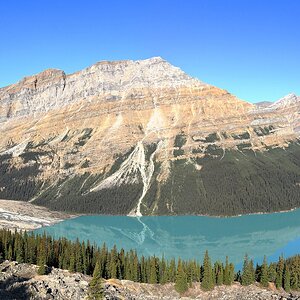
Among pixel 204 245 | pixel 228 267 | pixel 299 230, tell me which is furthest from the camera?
pixel 299 230

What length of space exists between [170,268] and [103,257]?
45.9 ft

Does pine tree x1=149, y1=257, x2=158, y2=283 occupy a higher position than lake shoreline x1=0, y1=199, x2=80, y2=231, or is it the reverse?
lake shoreline x1=0, y1=199, x2=80, y2=231

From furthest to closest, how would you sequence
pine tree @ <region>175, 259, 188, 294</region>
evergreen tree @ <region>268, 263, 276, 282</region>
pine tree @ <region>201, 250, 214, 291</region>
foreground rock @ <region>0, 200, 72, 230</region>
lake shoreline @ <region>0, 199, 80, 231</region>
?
foreground rock @ <region>0, 200, 72, 230</region> < lake shoreline @ <region>0, 199, 80, 231</region> < evergreen tree @ <region>268, 263, 276, 282</region> < pine tree @ <region>201, 250, 214, 291</region> < pine tree @ <region>175, 259, 188, 294</region>

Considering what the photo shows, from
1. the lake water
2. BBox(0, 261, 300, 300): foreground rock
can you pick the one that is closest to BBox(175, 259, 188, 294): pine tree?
BBox(0, 261, 300, 300): foreground rock

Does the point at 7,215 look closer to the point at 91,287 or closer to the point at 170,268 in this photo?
the point at 170,268

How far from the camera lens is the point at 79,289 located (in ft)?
215

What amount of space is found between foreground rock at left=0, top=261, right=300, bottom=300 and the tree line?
1.90 m

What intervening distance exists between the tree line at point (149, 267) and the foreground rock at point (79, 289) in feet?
6.22

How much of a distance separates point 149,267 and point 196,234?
260 ft

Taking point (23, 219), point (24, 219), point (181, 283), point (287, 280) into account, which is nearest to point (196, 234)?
point (24, 219)

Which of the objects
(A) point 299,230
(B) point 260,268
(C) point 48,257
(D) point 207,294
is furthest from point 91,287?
(A) point 299,230

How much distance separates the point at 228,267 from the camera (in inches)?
3147

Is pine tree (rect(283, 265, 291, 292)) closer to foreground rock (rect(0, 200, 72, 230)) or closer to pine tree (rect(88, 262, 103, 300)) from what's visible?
pine tree (rect(88, 262, 103, 300))

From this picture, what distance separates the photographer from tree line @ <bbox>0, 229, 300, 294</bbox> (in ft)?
260
